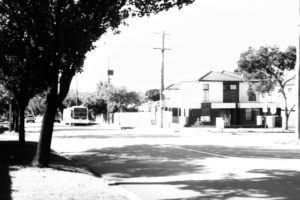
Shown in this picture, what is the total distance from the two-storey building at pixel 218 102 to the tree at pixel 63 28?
38.1 metres

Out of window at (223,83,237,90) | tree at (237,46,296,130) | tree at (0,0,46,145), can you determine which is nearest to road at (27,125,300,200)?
tree at (0,0,46,145)

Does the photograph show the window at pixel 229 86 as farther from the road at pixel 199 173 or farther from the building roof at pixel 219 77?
the road at pixel 199 173

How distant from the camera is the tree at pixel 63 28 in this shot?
1116cm

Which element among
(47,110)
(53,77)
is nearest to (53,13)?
(53,77)

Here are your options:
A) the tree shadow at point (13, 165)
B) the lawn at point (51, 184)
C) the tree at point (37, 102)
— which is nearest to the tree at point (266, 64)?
the tree at point (37, 102)

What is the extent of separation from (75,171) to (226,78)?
4232cm

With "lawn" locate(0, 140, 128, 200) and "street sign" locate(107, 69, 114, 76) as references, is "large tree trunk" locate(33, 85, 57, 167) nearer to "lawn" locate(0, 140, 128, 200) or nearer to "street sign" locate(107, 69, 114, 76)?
"lawn" locate(0, 140, 128, 200)

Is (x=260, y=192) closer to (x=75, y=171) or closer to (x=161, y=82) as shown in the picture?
(x=75, y=171)

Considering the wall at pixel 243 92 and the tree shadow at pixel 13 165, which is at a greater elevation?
the wall at pixel 243 92

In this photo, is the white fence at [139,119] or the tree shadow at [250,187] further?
the white fence at [139,119]

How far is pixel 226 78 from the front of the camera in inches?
2073

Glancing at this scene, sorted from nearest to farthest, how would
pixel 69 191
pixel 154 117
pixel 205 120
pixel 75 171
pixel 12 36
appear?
1. pixel 69 191
2. pixel 75 171
3. pixel 12 36
4. pixel 205 120
5. pixel 154 117

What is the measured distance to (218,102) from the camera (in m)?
51.9

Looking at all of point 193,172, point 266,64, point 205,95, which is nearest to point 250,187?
point 193,172
